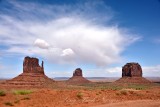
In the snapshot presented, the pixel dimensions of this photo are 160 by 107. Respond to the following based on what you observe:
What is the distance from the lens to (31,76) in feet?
316

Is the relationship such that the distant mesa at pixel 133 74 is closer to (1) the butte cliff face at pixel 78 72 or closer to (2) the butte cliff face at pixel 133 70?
(2) the butte cliff face at pixel 133 70

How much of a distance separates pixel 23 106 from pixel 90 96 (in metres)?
6.77

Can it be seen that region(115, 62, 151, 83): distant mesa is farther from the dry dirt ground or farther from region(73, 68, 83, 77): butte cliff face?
the dry dirt ground

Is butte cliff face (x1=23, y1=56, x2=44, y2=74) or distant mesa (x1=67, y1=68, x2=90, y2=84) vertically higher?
butte cliff face (x1=23, y1=56, x2=44, y2=74)

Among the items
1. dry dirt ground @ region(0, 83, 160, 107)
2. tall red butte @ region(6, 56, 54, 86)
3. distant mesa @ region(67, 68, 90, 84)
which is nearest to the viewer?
dry dirt ground @ region(0, 83, 160, 107)

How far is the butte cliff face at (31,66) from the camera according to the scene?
99.6m

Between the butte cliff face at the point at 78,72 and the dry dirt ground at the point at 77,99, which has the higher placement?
the butte cliff face at the point at 78,72

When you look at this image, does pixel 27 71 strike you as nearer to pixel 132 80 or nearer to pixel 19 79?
pixel 19 79

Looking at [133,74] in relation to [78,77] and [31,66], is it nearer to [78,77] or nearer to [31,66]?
[78,77]

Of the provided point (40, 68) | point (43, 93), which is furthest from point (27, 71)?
point (43, 93)

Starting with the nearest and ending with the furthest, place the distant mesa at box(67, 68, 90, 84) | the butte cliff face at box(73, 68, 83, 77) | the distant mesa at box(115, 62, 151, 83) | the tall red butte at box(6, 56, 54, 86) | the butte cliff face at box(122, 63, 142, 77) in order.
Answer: the tall red butte at box(6, 56, 54, 86), the distant mesa at box(115, 62, 151, 83), the butte cliff face at box(122, 63, 142, 77), the distant mesa at box(67, 68, 90, 84), the butte cliff face at box(73, 68, 83, 77)

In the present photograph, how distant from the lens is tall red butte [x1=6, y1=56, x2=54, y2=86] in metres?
89.9

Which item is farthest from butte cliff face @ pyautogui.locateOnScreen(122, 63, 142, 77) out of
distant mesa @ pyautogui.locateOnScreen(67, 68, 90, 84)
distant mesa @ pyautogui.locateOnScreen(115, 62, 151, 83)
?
distant mesa @ pyautogui.locateOnScreen(67, 68, 90, 84)

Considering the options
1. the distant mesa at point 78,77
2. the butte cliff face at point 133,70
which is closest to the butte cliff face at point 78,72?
the distant mesa at point 78,77
